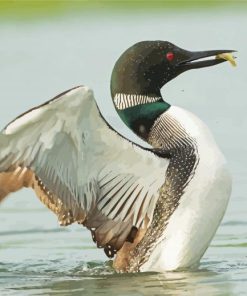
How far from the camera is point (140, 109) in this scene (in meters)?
12.2

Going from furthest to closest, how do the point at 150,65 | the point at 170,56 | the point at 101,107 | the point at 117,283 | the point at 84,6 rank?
1. the point at 84,6
2. the point at 101,107
3. the point at 170,56
4. the point at 150,65
5. the point at 117,283

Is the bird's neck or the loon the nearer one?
the loon

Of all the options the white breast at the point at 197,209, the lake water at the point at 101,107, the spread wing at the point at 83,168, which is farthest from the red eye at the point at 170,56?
the lake water at the point at 101,107

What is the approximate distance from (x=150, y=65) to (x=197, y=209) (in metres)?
1.14

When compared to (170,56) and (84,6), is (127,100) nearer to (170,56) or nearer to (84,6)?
(170,56)

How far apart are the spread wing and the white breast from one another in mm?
234

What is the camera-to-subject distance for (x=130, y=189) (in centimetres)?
1191

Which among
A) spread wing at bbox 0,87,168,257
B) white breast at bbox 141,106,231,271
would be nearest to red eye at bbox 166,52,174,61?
white breast at bbox 141,106,231,271

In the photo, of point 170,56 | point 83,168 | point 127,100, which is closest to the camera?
point 83,168

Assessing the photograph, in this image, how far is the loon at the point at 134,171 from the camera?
11391 millimetres

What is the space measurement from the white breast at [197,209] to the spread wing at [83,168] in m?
0.23

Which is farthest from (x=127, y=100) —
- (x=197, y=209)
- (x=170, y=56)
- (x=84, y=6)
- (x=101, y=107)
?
(x=84, y=6)

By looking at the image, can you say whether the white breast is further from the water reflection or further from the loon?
the water reflection

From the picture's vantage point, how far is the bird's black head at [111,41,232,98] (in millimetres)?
12109
